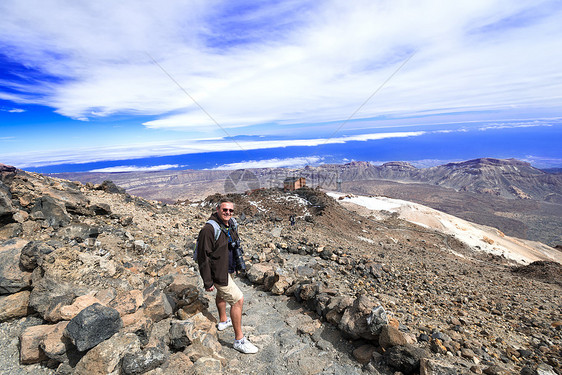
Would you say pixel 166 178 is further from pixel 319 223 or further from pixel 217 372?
pixel 217 372

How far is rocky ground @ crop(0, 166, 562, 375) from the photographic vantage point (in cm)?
321

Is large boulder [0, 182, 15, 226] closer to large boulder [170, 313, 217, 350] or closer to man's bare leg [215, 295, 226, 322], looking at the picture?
large boulder [170, 313, 217, 350]

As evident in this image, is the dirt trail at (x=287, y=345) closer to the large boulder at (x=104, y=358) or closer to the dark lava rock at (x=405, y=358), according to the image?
the dark lava rock at (x=405, y=358)

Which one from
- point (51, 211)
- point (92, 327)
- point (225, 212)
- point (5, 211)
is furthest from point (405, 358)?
point (51, 211)

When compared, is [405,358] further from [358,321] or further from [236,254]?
[236,254]

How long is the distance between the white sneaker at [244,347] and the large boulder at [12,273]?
11.8 ft

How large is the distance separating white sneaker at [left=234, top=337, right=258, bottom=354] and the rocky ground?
9 cm

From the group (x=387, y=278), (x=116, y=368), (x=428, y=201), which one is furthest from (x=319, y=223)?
(x=428, y=201)

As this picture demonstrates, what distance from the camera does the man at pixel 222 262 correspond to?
12.4 ft

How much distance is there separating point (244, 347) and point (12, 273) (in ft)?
13.2

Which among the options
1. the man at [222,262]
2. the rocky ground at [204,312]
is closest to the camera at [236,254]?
the man at [222,262]

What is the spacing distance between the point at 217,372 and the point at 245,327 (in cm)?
172

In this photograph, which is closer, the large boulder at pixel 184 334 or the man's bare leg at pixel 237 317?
the large boulder at pixel 184 334

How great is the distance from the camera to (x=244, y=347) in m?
4.04
